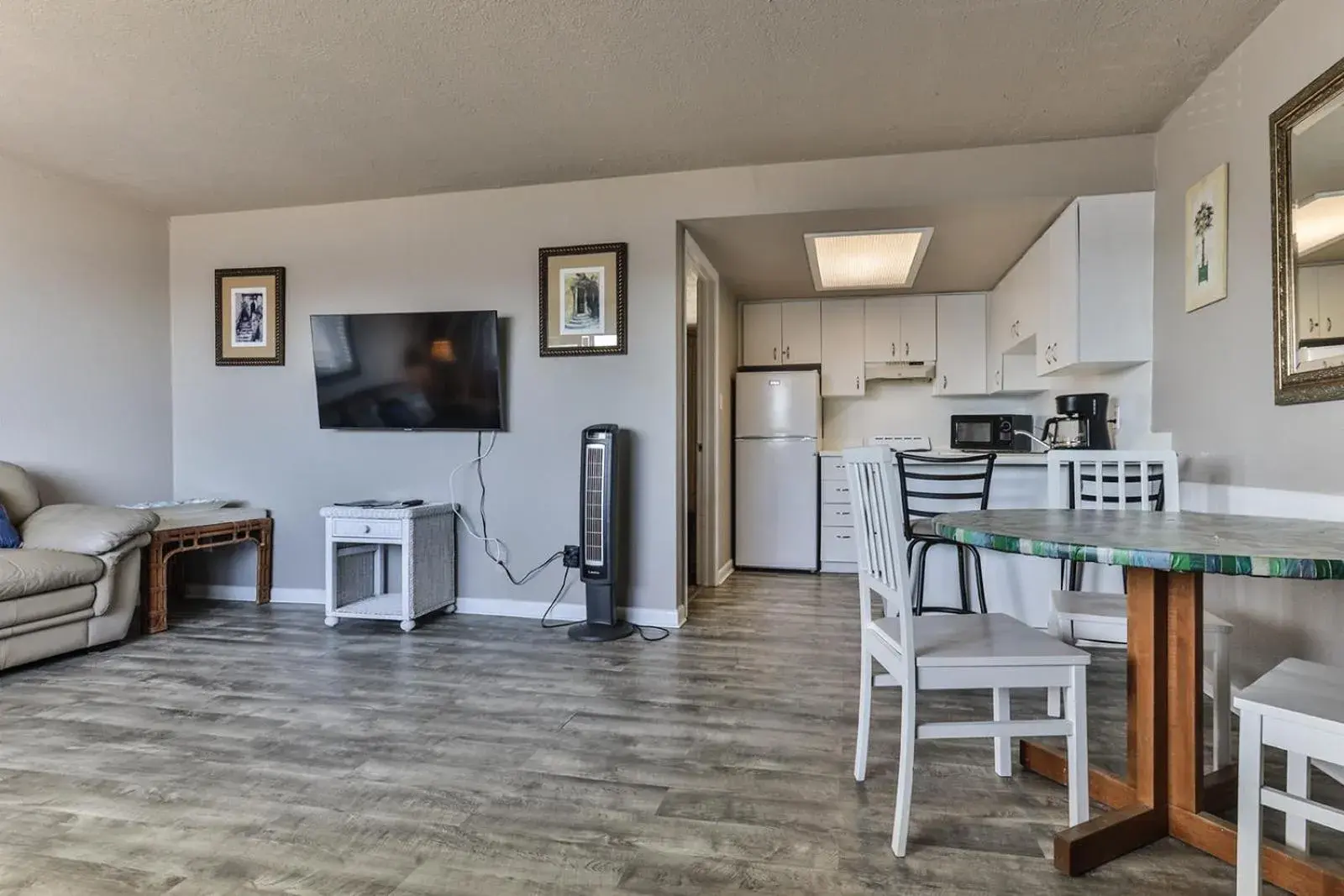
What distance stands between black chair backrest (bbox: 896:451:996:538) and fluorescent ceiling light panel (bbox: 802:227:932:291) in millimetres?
1206

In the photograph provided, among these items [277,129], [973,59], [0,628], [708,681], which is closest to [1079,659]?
[708,681]

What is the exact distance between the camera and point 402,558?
3.55 meters

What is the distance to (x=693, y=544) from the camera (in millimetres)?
5137

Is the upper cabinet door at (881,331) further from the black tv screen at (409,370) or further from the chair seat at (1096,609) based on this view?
the chair seat at (1096,609)

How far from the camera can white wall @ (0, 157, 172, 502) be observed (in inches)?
134

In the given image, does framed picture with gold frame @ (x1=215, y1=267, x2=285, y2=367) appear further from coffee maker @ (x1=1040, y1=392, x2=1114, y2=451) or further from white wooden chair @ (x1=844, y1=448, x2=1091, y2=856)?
coffee maker @ (x1=1040, y1=392, x2=1114, y2=451)

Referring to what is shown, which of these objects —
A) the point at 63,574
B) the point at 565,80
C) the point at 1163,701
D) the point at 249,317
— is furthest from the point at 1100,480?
the point at 249,317

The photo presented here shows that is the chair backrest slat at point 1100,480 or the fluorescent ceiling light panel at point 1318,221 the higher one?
the fluorescent ceiling light panel at point 1318,221

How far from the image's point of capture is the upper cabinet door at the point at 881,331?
5480 millimetres

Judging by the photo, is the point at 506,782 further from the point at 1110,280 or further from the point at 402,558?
the point at 1110,280

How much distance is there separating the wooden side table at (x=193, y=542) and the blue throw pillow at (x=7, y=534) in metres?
0.48

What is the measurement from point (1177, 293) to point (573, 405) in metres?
2.84

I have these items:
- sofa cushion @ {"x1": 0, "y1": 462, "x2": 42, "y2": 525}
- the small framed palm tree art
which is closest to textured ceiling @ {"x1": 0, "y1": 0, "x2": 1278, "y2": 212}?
the small framed palm tree art

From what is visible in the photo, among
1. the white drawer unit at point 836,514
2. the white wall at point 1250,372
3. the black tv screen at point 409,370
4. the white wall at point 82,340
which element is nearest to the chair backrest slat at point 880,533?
the white wall at point 1250,372
